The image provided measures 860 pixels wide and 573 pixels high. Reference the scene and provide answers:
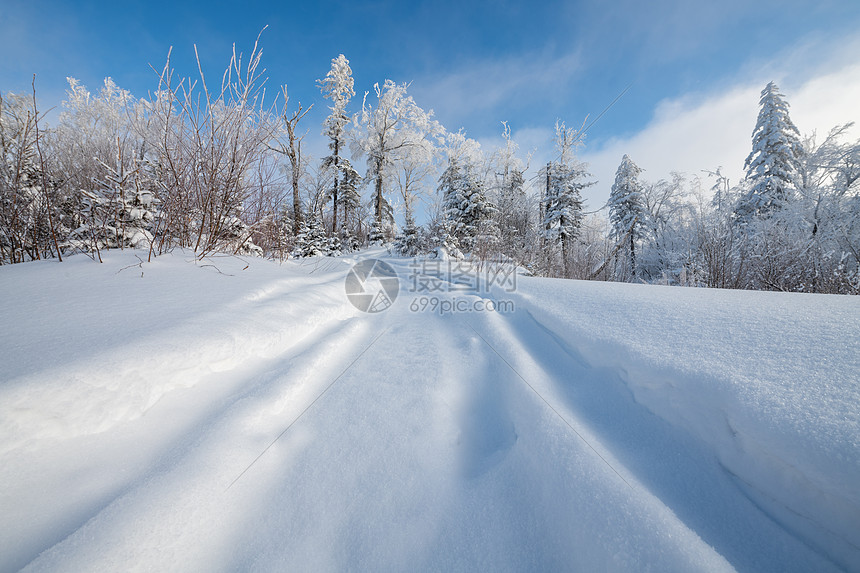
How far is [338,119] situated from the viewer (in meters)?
12.6

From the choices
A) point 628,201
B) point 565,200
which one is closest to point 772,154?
point 628,201

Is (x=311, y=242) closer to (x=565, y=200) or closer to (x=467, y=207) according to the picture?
(x=467, y=207)

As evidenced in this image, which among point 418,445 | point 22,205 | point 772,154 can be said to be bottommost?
point 418,445

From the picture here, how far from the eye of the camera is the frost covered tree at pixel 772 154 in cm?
1070

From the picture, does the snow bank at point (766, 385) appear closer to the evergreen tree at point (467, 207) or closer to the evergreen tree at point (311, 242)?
the evergreen tree at point (311, 242)

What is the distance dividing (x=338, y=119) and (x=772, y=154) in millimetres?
17623

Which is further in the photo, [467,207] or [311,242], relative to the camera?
[467,207]

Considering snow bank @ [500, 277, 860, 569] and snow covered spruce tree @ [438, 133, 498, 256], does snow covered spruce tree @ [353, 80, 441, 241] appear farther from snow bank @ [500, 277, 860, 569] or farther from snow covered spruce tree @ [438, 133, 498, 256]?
snow bank @ [500, 277, 860, 569]

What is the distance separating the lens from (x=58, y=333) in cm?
101

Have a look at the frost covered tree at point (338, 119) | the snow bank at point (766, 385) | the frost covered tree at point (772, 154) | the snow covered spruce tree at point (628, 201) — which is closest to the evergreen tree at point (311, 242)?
the frost covered tree at point (338, 119)

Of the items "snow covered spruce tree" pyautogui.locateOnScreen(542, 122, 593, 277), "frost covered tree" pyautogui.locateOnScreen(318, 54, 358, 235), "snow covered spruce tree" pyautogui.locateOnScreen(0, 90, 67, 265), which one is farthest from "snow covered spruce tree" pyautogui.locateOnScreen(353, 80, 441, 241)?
"snow covered spruce tree" pyautogui.locateOnScreen(0, 90, 67, 265)

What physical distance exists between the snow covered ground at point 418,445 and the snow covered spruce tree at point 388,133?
11926mm

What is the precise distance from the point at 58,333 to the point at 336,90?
1481 cm

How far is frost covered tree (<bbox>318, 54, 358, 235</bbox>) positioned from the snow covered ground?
1196cm
